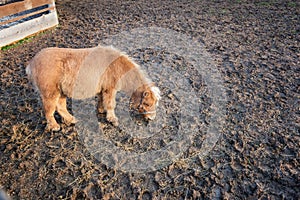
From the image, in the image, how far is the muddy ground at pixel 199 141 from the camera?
3.61 meters

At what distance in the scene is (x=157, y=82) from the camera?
6008 millimetres

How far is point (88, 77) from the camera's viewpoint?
423cm

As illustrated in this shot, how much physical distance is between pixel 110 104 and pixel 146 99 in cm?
78

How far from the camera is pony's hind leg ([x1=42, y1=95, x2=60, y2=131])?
13.8 feet

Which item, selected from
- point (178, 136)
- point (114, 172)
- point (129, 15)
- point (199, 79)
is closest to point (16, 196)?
point (114, 172)

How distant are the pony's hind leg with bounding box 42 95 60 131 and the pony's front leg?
0.82m

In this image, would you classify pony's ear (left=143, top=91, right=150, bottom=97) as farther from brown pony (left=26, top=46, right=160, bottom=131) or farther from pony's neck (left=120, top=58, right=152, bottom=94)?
pony's neck (left=120, top=58, right=152, bottom=94)

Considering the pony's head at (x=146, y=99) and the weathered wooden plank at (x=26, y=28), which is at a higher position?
the pony's head at (x=146, y=99)

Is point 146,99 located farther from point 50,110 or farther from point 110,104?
point 50,110

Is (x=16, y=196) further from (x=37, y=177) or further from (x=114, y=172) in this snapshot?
(x=114, y=172)

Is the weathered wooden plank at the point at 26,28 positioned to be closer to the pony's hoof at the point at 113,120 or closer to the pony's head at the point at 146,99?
the pony's hoof at the point at 113,120

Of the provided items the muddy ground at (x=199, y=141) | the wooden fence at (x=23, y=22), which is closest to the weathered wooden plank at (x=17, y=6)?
the wooden fence at (x=23, y=22)

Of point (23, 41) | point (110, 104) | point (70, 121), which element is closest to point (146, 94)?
point (110, 104)

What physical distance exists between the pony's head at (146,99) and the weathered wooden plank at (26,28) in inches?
226
